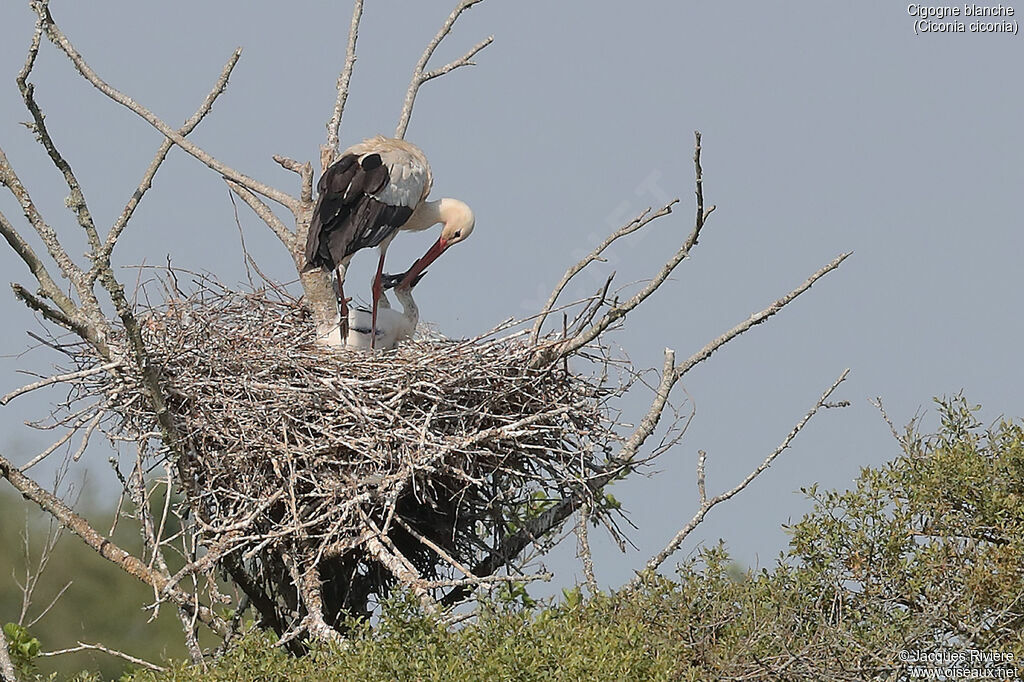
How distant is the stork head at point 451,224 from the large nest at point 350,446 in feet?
4.48

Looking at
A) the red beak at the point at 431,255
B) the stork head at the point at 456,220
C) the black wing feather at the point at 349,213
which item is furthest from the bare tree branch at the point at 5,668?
the stork head at the point at 456,220

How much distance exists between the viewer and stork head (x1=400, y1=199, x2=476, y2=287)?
809 cm

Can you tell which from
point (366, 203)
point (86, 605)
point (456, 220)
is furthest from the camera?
point (86, 605)

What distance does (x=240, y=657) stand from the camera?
433 cm

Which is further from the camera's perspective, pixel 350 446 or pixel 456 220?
pixel 456 220

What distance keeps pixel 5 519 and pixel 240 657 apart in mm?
16975

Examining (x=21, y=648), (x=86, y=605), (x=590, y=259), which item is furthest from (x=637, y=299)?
(x=86, y=605)

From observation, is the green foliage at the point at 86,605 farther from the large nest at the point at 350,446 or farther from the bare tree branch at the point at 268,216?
the large nest at the point at 350,446

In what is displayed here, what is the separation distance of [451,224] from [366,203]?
3.70 ft

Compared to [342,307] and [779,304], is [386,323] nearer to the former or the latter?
[342,307]

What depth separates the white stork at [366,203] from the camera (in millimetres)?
6832

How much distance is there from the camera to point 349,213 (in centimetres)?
695

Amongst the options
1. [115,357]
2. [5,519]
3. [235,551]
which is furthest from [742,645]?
[5,519]

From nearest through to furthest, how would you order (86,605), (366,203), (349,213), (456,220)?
(349,213), (366,203), (456,220), (86,605)
